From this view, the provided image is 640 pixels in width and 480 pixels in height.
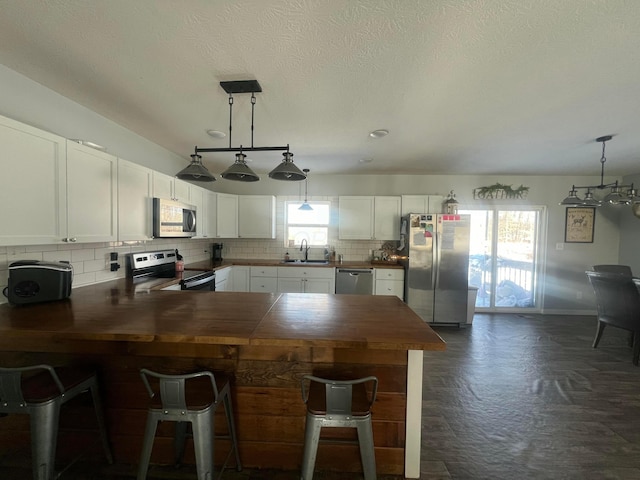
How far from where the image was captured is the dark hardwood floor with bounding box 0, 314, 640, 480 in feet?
4.92

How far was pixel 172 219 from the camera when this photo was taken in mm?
2854

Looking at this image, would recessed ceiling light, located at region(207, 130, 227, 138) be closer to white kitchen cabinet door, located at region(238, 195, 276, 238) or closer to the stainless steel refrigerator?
white kitchen cabinet door, located at region(238, 195, 276, 238)

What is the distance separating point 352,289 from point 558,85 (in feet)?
10.6

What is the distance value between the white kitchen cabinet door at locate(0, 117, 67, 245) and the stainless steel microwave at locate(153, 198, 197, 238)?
0.86 meters

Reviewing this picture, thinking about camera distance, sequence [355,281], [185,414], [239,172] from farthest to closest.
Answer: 1. [355,281]
2. [239,172]
3. [185,414]

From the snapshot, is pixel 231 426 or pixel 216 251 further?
pixel 216 251

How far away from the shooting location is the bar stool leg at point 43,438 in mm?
Answer: 1158

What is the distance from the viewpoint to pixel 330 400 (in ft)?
3.73

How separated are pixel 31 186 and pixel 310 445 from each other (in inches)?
90.1

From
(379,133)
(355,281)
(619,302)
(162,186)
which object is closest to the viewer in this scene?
(379,133)

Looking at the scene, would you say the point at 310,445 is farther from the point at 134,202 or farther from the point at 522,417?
the point at 134,202

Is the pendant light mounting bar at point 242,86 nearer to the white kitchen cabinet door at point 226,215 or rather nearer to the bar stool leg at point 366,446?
the bar stool leg at point 366,446

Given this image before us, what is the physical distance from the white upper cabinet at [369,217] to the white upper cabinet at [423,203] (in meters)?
0.18

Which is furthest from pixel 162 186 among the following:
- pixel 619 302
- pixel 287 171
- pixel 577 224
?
pixel 577 224
